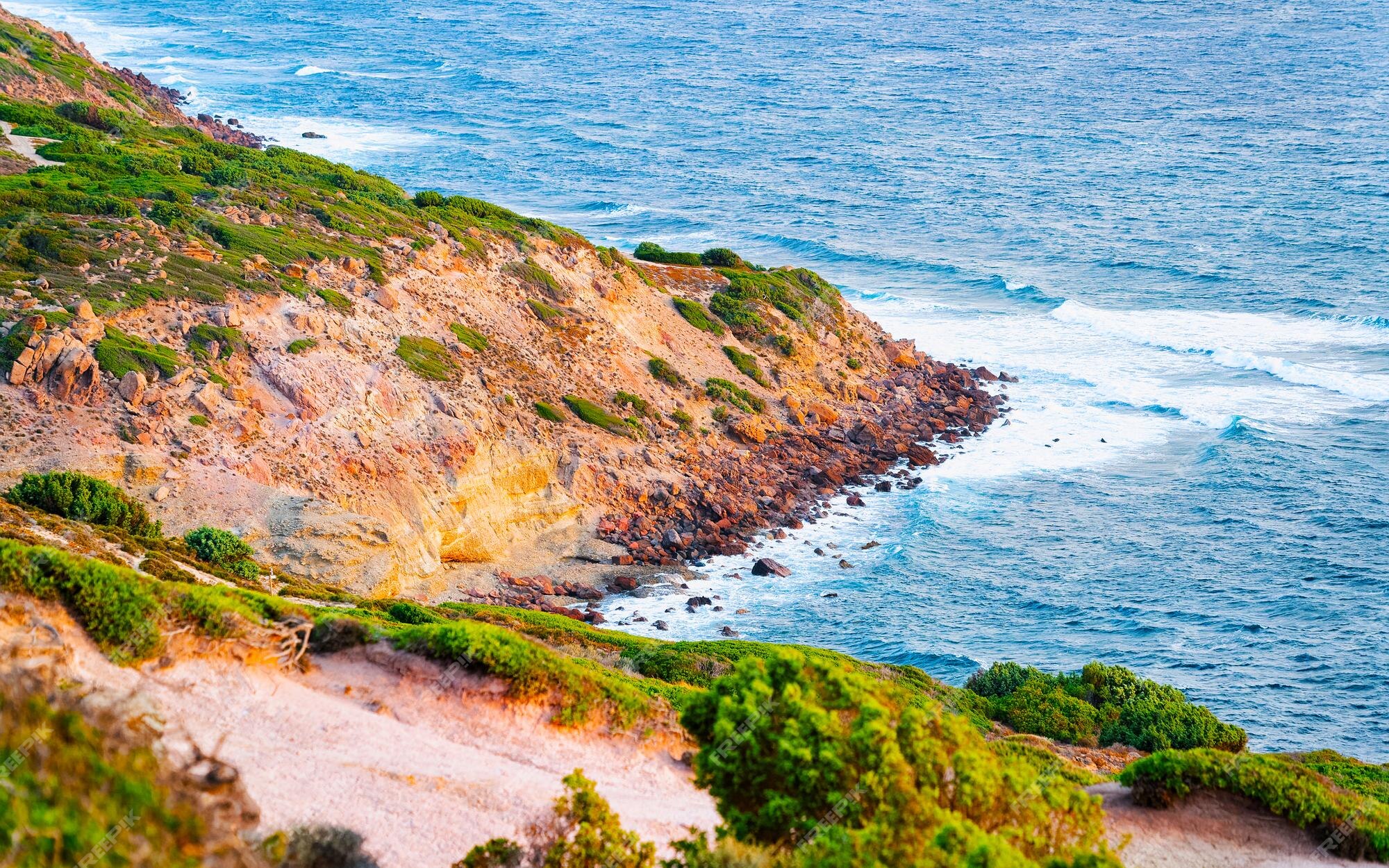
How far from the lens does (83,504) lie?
28.2 meters

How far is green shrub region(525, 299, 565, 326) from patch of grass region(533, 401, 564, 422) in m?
6.13

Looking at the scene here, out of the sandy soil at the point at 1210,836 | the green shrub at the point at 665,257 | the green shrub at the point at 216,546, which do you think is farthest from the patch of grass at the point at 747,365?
the sandy soil at the point at 1210,836

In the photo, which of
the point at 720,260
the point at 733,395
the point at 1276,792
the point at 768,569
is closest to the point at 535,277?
the point at 733,395

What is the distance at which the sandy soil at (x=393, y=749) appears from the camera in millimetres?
15250

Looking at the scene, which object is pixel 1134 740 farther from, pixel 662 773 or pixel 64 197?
pixel 64 197

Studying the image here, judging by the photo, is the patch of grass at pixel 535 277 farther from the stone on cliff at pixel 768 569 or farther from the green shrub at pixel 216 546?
the green shrub at pixel 216 546

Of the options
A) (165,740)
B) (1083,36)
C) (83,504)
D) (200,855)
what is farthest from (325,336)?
(1083,36)

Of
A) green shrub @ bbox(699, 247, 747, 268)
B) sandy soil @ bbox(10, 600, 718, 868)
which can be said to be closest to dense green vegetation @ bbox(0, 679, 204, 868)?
sandy soil @ bbox(10, 600, 718, 868)

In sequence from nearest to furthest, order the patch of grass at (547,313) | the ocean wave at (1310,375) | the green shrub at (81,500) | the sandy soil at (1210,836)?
the sandy soil at (1210,836) < the green shrub at (81,500) < the patch of grass at (547,313) < the ocean wave at (1310,375)

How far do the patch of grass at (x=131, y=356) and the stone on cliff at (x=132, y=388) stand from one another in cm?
26

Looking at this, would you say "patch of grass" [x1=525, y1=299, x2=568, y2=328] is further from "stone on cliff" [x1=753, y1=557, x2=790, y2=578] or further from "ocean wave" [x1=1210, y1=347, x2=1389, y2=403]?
"ocean wave" [x1=1210, y1=347, x2=1389, y2=403]

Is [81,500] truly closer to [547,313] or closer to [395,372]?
[395,372]

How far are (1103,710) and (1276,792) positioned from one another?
11.1 meters

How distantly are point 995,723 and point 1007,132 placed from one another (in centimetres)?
9359
